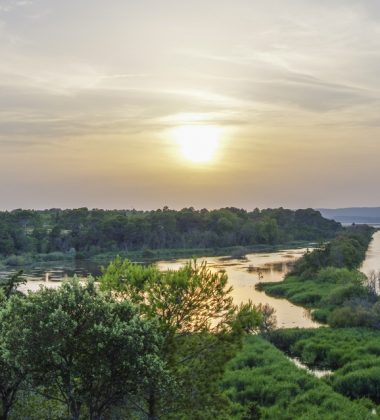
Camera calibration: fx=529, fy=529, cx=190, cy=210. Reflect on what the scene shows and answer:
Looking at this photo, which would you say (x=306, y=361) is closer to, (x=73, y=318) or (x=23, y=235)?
(x=73, y=318)

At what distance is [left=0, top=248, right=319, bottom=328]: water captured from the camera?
70344 millimetres

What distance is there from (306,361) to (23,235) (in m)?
117

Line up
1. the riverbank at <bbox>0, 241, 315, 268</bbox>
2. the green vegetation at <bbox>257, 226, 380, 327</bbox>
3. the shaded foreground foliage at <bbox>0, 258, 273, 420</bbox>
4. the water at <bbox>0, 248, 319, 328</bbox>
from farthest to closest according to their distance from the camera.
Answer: the riverbank at <bbox>0, 241, 315, 268</bbox>
the water at <bbox>0, 248, 319, 328</bbox>
the green vegetation at <bbox>257, 226, 380, 327</bbox>
the shaded foreground foliage at <bbox>0, 258, 273, 420</bbox>

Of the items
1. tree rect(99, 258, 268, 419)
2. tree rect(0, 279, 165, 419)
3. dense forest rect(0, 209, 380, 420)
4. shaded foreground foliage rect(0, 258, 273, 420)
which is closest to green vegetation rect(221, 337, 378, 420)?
dense forest rect(0, 209, 380, 420)

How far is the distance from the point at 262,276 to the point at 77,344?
88141 millimetres

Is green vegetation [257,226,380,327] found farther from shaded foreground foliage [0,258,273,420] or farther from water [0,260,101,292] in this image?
water [0,260,101,292]

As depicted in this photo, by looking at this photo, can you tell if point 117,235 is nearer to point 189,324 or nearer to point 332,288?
point 332,288

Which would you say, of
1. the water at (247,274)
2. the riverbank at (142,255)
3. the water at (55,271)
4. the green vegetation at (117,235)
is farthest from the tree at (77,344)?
the green vegetation at (117,235)

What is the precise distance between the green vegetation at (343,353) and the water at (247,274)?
8.76m

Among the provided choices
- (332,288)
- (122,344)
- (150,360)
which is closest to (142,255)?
(332,288)

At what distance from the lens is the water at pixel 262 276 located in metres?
67.4

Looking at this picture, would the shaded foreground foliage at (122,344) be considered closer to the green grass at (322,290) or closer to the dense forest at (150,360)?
the dense forest at (150,360)

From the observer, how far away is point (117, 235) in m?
166

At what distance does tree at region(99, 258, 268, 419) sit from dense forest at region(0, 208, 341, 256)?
12157 cm
